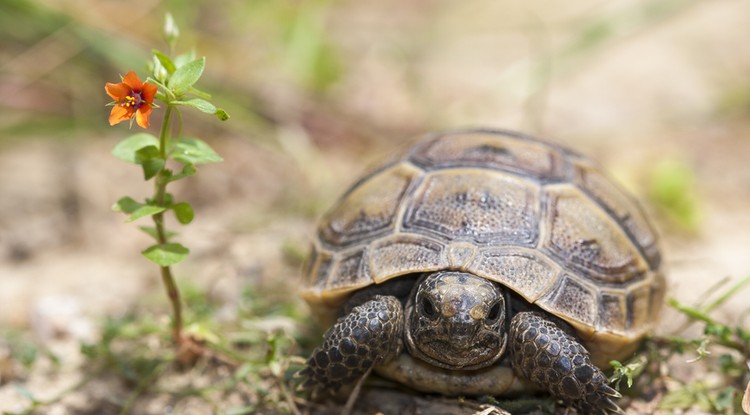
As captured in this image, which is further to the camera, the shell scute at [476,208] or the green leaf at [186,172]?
the shell scute at [476,208]

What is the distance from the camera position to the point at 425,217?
2699mm

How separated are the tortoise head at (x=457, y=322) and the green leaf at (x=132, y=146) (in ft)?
3.36

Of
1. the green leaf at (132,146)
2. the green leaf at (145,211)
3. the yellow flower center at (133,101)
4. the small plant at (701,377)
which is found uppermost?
the yellow flower center at (133,101)

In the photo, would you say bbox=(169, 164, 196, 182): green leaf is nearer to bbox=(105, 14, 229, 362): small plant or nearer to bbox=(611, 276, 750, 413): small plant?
bbox=(105, 14, 229, 362): small plant

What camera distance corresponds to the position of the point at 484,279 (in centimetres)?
246

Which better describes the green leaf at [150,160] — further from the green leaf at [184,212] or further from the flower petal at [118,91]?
the flower petal at [118,91]

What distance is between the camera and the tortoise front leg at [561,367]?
7.67 feet

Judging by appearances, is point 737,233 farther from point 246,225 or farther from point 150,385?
point 150,385

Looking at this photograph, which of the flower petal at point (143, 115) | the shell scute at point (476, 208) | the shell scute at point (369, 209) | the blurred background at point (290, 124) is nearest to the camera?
the flower petal at point (143, 115)

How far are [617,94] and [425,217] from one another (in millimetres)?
4216

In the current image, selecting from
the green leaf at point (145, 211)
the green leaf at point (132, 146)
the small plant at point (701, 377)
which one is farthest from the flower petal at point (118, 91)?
the small plant at point (701, 377)

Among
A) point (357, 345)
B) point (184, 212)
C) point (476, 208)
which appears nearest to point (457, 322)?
point (357, 345)

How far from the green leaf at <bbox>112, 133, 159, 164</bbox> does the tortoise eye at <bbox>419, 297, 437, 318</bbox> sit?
3.35 feet

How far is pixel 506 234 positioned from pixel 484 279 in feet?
0.74
